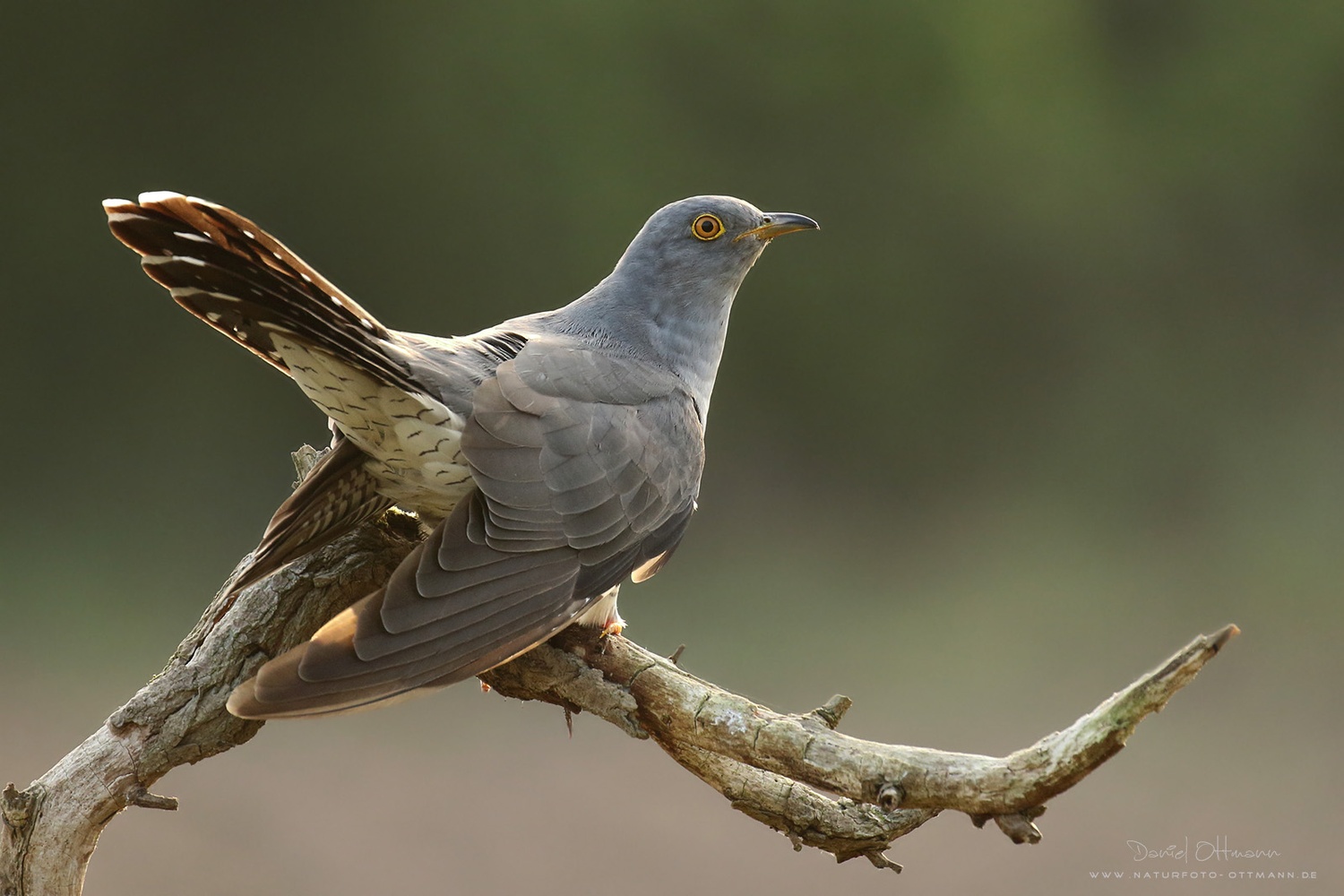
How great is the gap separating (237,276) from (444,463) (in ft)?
1.35

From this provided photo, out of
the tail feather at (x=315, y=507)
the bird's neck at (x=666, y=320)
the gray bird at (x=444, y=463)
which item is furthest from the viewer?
the bird's neck at (x=666, y=320)

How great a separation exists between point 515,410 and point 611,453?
0.17 m

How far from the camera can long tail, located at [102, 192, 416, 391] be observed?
56.5 inches

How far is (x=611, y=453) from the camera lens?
5.74ft

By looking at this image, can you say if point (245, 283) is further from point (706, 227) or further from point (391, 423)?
point (706, 227)

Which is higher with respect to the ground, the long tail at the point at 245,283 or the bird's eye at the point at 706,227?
the bird's eye at the point at 706,227

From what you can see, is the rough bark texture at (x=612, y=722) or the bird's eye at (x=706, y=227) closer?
the rough bark texture at (x=612, y=722)

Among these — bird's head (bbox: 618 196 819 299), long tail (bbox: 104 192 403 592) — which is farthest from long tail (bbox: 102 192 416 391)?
bird's head (bbox: 618 196 819 299)

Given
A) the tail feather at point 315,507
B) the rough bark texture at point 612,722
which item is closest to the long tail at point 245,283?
the tail feather at point 315,507

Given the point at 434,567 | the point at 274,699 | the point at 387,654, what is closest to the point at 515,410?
the point at 434,567

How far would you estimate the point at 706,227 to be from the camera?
2238 millimetres

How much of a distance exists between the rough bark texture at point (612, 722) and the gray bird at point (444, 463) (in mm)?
103

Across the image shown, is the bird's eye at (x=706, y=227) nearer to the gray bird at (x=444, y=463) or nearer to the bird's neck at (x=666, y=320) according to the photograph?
the bird's neck at (x=666, y=320)

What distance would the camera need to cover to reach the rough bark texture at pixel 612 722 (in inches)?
57.2
